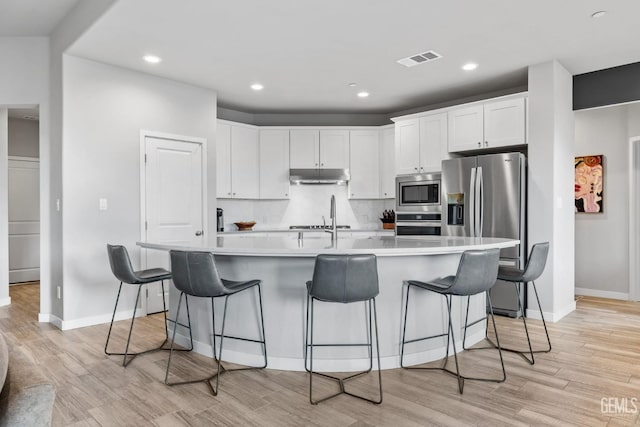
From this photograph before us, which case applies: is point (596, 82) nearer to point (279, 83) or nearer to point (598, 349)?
point (598, 349)

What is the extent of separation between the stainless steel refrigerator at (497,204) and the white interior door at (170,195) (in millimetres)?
3028

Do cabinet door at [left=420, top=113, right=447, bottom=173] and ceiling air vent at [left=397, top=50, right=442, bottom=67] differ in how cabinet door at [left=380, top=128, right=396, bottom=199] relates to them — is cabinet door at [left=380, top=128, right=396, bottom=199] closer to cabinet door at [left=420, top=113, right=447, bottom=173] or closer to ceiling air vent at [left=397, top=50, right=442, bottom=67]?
cabinet door at [left=420, top=113, right=447, bottom=173]

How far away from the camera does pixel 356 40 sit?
374 cm

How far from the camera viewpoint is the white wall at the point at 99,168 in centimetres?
410

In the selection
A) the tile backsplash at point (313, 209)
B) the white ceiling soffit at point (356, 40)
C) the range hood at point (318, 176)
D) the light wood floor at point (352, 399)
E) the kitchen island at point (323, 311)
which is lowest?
the light wood floor at point (352, 399)

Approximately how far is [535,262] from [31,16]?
4993 millimetres

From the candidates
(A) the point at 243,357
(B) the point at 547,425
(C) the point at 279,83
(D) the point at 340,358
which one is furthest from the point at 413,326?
(C) the point at 279,83

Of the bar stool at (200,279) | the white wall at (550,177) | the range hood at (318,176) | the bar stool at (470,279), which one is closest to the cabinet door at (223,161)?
the range hood at (318,176)

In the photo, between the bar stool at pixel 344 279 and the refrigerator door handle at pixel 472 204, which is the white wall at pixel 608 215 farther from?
the bar stool at pixel 344 279

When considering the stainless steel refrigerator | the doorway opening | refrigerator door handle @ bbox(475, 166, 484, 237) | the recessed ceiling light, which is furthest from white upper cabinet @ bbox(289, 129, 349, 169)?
the doorway opening

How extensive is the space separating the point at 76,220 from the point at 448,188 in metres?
4.10

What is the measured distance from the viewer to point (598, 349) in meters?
3.43

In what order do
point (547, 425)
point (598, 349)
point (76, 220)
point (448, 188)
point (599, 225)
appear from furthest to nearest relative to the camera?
point (599, 225) < point (448, 188) < point (76, 220) < point (598, 349) < point (547, 425)

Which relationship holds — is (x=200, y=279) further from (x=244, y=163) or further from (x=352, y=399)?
(x=244, y=163)
